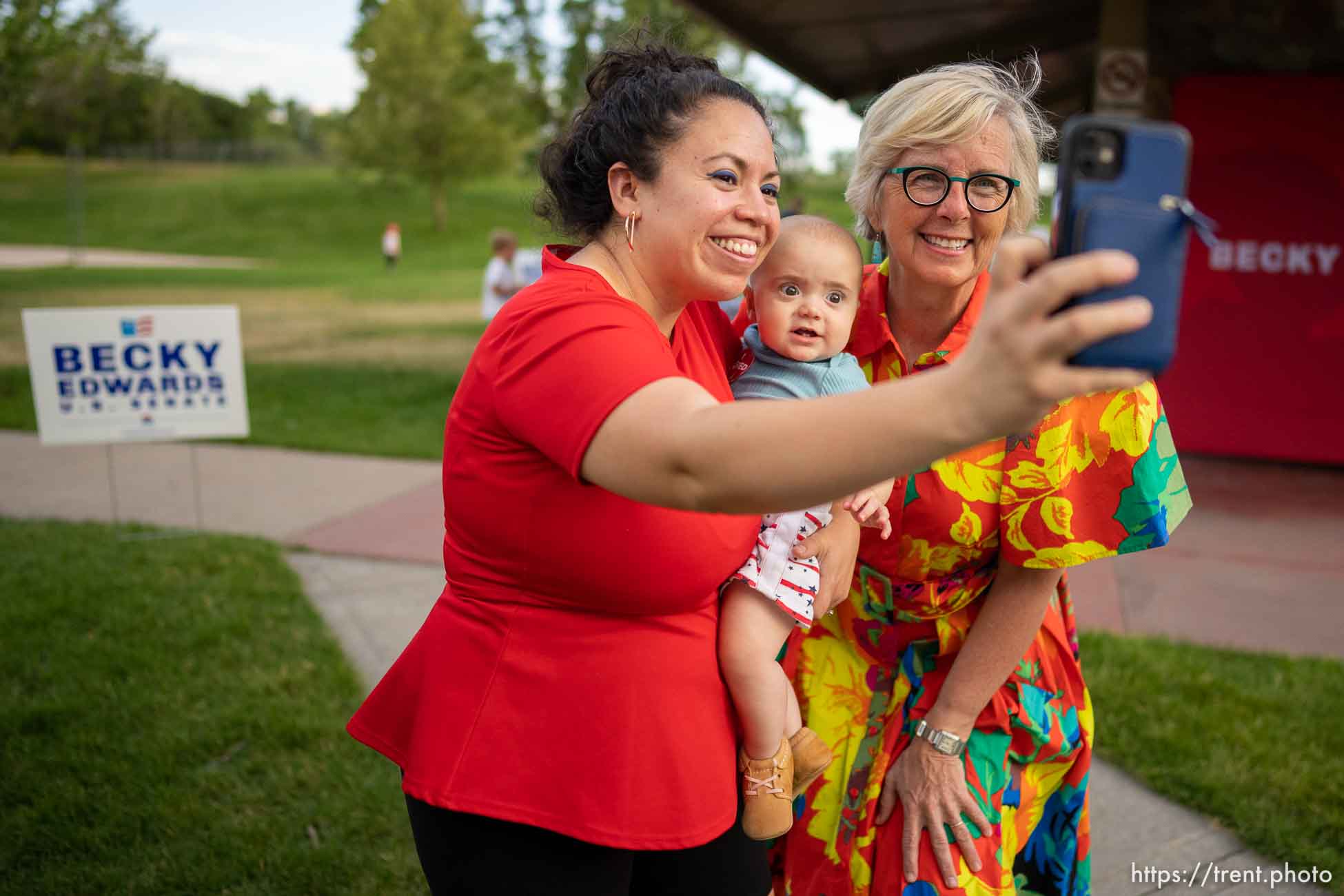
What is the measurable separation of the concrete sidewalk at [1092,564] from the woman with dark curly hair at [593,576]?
2036mm

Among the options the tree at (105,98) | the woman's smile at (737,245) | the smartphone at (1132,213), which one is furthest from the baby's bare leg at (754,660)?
the tree at (105,98)

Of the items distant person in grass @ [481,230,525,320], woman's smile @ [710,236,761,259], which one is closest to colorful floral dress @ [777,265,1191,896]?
woman's smile @ [710,236,761,259]

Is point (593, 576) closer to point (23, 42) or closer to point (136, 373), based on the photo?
point (136, 373)

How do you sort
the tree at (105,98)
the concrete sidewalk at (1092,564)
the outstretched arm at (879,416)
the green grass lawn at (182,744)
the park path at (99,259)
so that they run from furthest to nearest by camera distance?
the tree at (105,98), the park path at (99,259), the concrete sidewalk at (1092,564), the green grass lawn at (182,744), the outstretched arm at (879,416)

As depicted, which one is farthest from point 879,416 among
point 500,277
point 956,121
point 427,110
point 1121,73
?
point 427,110

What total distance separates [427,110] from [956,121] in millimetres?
45159

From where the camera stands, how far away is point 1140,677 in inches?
167

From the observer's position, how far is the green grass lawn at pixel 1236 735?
3.31 metres

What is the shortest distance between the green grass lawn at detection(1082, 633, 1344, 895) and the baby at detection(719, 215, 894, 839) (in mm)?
1992

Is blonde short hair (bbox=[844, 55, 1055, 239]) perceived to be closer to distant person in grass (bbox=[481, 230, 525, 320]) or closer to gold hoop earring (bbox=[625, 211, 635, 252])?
gold hoop earring (bbox=[625, 211, 635, 252])

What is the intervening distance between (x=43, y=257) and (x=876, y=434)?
1523 inches

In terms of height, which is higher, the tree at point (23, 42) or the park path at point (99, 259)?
the tree at point (23, 42)

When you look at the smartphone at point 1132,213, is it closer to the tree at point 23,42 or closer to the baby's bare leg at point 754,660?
the baby's bare leg at point 754,660

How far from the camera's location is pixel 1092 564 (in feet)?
18.9
